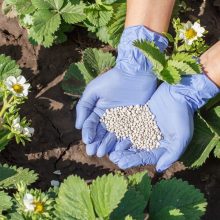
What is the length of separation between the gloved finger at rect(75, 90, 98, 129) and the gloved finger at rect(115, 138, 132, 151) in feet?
0.74

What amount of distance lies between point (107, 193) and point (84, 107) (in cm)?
82

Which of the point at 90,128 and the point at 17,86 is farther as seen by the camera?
the point at 90,128

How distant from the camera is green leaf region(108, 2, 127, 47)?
3.19m

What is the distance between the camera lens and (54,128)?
3.18 metres

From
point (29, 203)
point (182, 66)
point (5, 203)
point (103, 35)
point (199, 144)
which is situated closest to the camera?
point (29, 203)

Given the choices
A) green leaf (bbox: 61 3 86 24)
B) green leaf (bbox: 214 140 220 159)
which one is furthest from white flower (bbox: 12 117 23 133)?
green leaf (bbox: 214 140 220 159)

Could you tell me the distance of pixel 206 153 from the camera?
3037 millimetres

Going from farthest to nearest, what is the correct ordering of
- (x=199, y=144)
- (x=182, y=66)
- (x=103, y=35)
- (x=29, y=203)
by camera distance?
(x=103, y=35)
(x=199, y=144)
(x=182, y=66)
(x=29, y=203)

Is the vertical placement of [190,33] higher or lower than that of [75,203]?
higher

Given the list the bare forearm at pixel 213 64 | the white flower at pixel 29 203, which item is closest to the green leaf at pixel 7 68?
the white flower at pixel 29 203

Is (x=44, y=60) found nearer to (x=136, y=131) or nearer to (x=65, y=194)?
(x=136, y=131)

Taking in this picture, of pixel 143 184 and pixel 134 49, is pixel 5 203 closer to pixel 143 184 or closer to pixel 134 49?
pixel 143 184

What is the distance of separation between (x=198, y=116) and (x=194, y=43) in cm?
41

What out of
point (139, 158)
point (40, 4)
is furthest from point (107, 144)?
point (40, 4)
